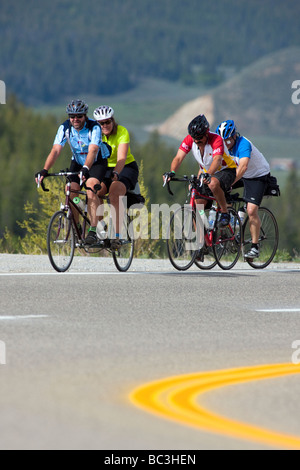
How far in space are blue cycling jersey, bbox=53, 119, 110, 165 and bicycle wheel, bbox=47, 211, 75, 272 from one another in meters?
0.77

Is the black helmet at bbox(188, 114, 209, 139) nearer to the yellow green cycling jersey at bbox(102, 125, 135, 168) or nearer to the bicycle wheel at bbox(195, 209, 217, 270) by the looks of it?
the yellow green cycling jersey at bbox(102, 125, 135, 168)

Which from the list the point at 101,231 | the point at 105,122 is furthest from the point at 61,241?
the point at 105,122

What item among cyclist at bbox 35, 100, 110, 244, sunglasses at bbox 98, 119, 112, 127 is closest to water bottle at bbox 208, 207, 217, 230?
cyclist at bbox 35, 100, 110, 244

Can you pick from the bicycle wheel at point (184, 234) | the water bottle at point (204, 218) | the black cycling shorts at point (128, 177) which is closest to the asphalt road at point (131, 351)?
the bicycle wheel at point (184, 234)

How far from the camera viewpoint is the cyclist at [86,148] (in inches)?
465

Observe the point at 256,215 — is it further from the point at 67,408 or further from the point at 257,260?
the point at 67,408

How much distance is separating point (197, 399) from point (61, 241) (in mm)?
6882

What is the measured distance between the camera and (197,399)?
211 inches

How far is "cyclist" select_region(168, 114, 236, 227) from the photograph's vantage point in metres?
12.4

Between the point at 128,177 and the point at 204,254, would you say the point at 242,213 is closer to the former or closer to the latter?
the point at 204,254

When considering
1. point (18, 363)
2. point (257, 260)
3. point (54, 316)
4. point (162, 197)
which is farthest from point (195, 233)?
point (162, 197)

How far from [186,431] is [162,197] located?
139114mm

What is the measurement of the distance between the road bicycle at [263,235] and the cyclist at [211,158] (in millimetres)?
536

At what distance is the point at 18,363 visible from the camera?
6.19 metres
